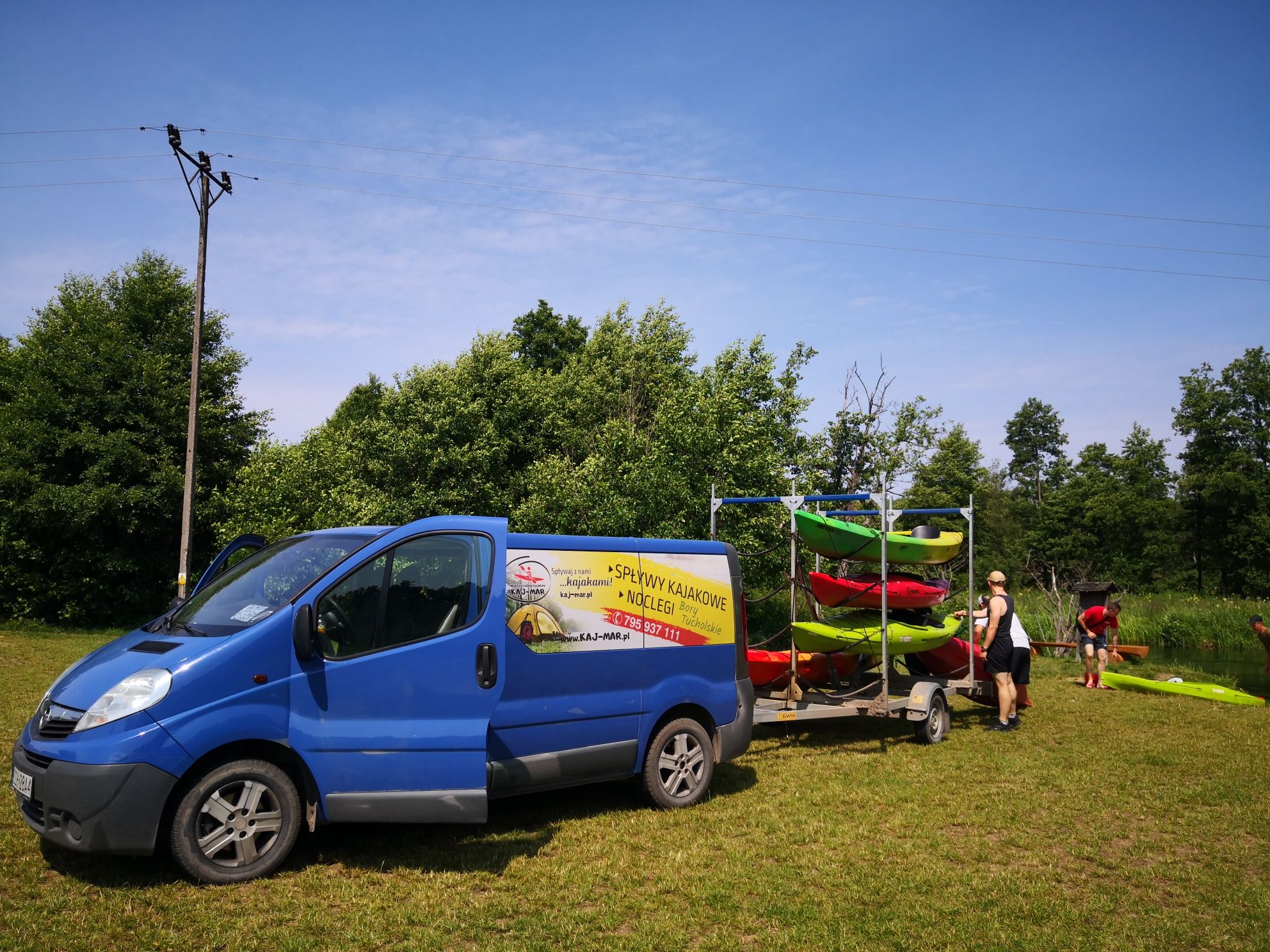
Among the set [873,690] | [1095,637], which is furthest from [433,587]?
[1095,637]

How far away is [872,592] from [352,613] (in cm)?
747

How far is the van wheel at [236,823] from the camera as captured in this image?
5.34 m

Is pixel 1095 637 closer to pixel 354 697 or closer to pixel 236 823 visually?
pixel 354 697

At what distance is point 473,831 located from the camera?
6.99m

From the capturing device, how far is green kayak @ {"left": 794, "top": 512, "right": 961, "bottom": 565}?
1120 centimetres

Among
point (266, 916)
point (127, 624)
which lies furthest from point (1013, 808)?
point (127, 624)

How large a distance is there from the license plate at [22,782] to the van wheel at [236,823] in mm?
926

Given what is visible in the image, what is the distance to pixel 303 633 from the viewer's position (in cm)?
566

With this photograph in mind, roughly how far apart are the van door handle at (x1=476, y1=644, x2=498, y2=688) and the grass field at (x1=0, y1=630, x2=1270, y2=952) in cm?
123

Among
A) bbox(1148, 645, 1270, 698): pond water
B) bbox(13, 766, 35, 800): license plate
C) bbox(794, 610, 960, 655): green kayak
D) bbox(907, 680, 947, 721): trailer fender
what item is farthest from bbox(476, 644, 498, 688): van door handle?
bbox(1148, 645, 1270, 698): pond water

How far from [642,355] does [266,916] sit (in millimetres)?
34785

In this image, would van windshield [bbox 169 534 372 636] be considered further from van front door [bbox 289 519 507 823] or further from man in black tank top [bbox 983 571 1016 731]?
man in black tank top [bbox 983 571 1016 731]

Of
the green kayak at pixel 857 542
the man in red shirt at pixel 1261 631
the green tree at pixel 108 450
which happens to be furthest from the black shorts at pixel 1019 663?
the green tree at pixel 108 450

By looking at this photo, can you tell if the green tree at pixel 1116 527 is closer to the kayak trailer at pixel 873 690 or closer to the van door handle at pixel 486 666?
the kayak trailer at pixel 873 690
